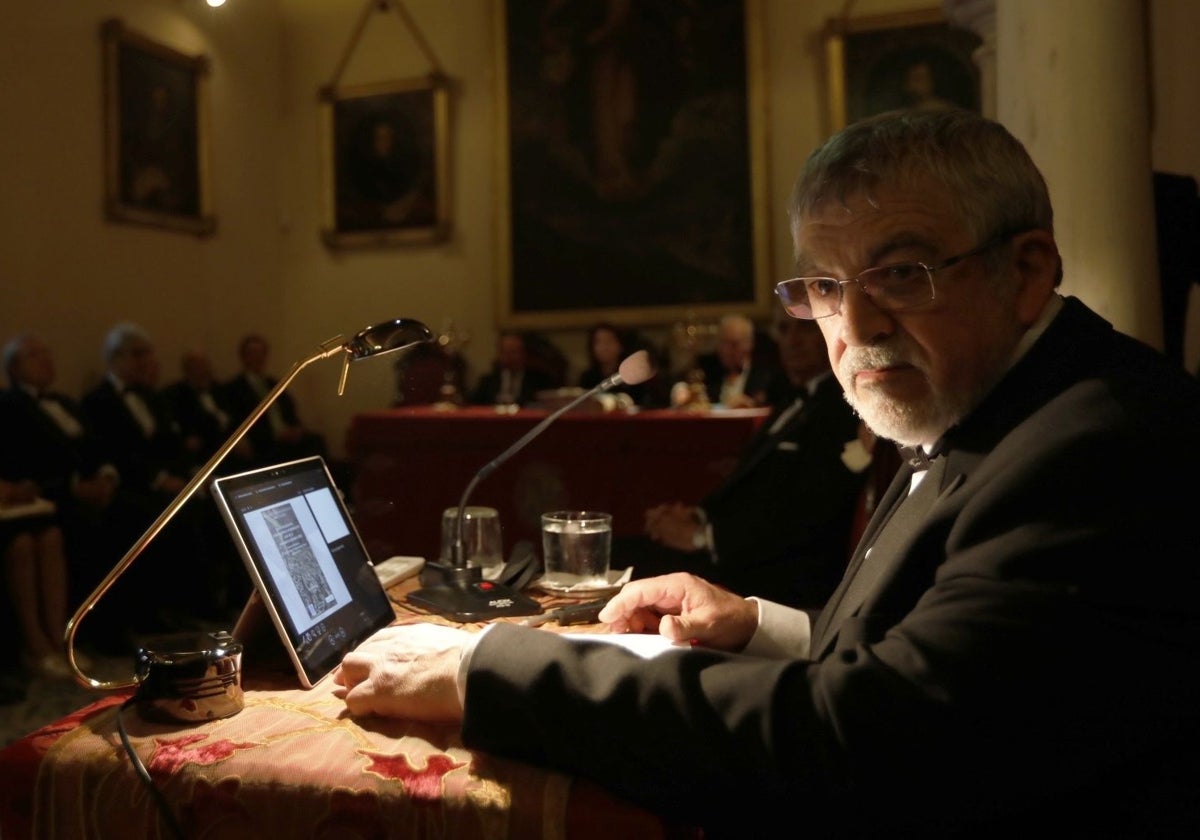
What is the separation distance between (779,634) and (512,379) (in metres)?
5.57

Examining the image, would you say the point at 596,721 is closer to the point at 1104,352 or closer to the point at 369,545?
the point at 1104,352

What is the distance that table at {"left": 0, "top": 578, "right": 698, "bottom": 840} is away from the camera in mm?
899

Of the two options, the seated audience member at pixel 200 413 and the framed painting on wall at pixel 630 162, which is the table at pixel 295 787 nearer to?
the seated audience member at pixel 200 413

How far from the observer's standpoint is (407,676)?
1.04 m

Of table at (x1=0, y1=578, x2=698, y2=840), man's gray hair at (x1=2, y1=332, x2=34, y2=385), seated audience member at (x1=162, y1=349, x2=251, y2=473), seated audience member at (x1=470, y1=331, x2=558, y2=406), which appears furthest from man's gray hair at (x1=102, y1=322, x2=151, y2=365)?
table at (x1=0, y1=578, x2=698, y2=840)

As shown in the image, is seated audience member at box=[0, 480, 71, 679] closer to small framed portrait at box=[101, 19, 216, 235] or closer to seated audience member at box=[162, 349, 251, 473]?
seated audience member at box=[162, 349, 251, 473]

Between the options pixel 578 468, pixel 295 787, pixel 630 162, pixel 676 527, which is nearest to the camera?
pixel 295 787

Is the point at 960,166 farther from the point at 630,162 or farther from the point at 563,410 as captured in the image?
the point at 630,162

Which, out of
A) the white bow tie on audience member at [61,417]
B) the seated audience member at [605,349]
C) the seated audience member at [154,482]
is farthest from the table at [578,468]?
the seated audience member at [605,349]

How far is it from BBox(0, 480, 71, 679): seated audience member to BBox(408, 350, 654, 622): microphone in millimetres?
2872

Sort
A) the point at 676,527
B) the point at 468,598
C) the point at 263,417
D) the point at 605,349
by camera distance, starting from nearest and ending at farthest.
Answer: the point at 468,598, the point at 676,527, the point at 263,417, the point at 605,349

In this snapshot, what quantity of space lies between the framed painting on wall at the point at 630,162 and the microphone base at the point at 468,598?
548 cm

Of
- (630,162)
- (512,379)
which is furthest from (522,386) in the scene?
(630,162)

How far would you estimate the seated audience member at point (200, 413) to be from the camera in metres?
5.62
